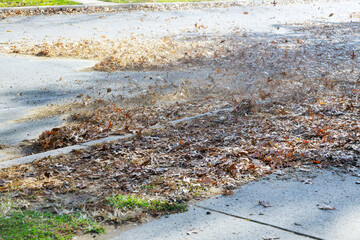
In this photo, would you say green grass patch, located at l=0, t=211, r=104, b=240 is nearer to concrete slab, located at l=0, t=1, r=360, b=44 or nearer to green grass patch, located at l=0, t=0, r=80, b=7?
concrete slab, located at l=0, t=1, r=360, b=44

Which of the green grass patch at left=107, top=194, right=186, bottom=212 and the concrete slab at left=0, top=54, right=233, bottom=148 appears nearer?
the green grass patch at left=107, top=194, right=186, bottom=212

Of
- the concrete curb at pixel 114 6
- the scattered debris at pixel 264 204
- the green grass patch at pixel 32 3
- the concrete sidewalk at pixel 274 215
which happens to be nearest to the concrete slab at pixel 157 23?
the concrete curb at pixel 114 6

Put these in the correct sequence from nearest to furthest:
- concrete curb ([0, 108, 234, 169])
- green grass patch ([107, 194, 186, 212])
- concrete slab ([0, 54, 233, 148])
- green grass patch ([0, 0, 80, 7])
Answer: green grass patch ([107, 194, 186, 212]), concrete curb ([0, 108, 234, 169]), concrete slab ([0, 54, 233, 148]), green grass patch ([0, 0, 80, 7])

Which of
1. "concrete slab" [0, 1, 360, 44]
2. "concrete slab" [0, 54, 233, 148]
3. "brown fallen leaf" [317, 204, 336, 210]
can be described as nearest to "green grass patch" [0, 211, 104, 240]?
"brown fallen leaf" [317, 204, 336, 210]

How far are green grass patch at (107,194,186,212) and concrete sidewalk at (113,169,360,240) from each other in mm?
141

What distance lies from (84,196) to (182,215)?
3.48 ft

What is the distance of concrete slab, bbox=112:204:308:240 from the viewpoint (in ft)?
10.8

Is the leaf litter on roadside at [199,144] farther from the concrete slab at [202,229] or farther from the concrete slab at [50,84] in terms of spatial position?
the concrete slab at [50,84]

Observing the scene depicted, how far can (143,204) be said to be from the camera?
12.4 feet

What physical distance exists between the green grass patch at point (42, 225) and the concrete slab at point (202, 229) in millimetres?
364

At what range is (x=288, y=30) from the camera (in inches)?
628

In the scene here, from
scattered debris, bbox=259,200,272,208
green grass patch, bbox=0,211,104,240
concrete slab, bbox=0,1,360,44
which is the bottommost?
scattered debris, bbox=259,200,272,208

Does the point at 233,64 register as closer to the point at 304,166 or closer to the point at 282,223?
the point at 304,166

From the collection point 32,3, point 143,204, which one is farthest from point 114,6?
point 143,204
